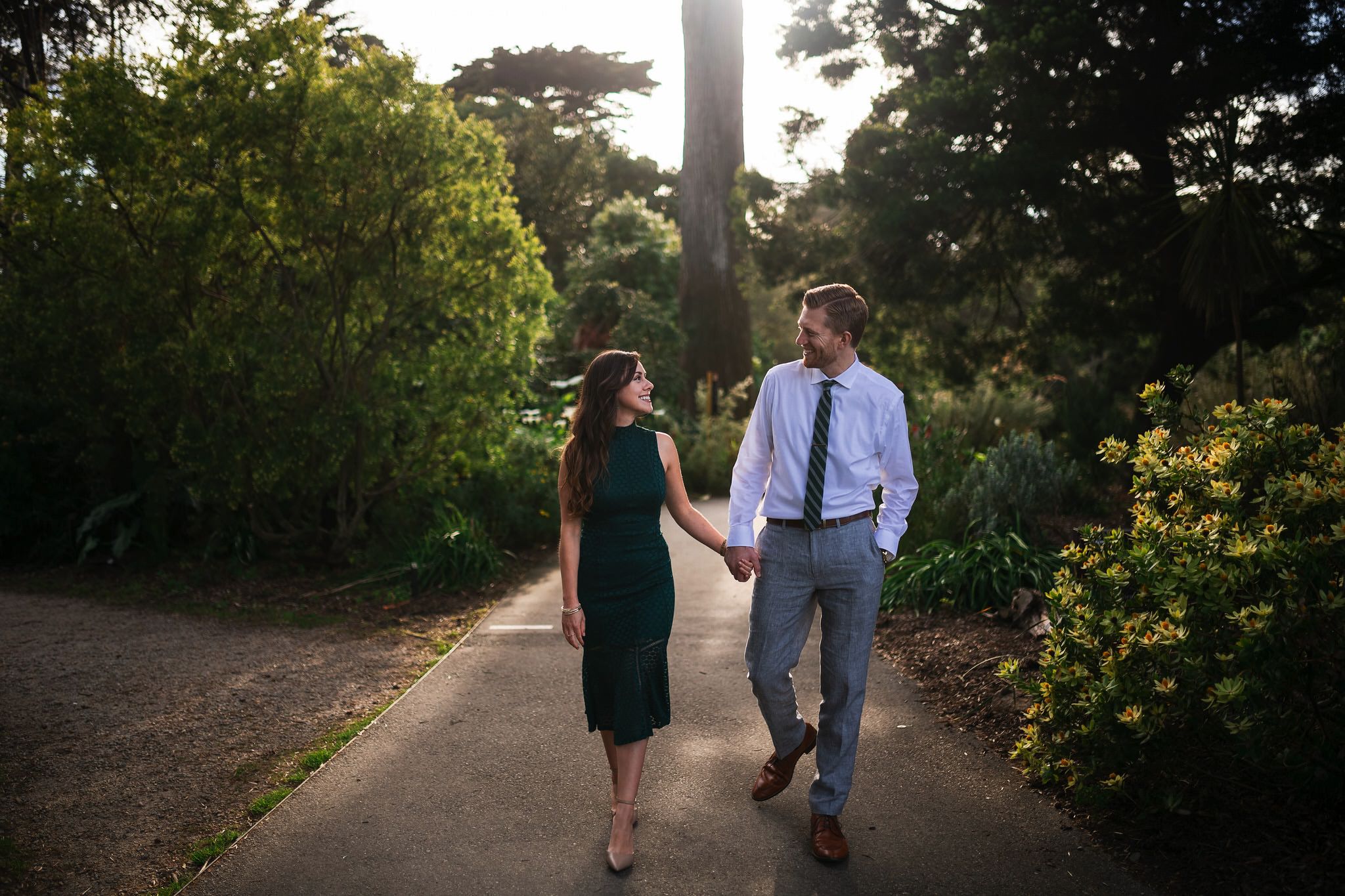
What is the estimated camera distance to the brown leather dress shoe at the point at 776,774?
410 cm

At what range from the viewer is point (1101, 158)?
1277cm

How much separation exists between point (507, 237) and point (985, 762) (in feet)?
19.0

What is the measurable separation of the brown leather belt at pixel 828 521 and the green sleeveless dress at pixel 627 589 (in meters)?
0.42

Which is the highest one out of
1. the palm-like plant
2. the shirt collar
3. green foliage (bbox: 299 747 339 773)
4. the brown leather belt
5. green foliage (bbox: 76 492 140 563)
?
the palm-like plant

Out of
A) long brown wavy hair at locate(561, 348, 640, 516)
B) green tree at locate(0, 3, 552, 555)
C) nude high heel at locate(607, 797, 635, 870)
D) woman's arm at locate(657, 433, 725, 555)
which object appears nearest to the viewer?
nude high heel at locate(607, 797, 635, 870)

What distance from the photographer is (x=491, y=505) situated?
33.7 ft

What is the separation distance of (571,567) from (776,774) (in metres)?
1.19

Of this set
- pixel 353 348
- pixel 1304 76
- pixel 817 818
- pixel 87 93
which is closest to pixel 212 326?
pixel 353 348

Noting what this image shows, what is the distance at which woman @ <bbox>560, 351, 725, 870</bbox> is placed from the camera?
373cm

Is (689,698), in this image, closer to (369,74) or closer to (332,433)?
(332,433)

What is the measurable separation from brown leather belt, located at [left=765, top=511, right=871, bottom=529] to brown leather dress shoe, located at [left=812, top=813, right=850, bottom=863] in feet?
3.29

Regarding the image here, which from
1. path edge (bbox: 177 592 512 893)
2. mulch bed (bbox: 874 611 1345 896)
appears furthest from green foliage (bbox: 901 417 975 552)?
mulch bed (bbox: 874 611 1345 896)

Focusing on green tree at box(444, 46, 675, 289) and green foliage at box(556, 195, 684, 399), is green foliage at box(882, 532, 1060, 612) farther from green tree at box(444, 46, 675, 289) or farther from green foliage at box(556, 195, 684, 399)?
green tree at box(444, 46, 675, 289)

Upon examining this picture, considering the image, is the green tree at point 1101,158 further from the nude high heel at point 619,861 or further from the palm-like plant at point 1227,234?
the nude high heel at point 619,861
